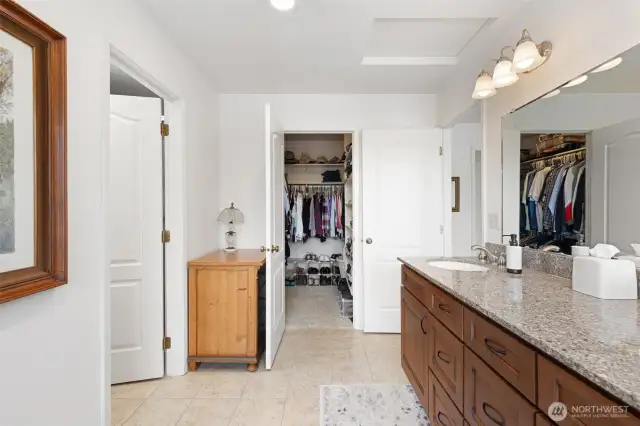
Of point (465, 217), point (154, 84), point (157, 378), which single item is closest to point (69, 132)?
point (154, 84)

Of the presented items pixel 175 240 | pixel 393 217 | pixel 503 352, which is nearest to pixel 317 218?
pixel 393 217

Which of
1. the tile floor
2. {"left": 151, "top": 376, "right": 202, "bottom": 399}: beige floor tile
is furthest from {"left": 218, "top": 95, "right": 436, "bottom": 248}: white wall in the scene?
{"left": 151, "top": 376, "right": 202, "bottom": 399}: beige floor tile

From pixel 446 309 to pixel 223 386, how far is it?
164 cm

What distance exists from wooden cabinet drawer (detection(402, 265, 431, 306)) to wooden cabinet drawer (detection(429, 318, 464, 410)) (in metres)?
0.14

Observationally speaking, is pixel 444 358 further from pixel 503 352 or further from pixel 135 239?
pixel 135 239

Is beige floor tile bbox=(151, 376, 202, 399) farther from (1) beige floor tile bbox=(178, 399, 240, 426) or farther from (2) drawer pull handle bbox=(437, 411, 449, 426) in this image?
(2) drawer pull handle bbox=(437, 411, 449, 426)

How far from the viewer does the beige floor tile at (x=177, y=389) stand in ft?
6.84

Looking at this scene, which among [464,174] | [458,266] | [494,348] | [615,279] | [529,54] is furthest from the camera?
[464,174]

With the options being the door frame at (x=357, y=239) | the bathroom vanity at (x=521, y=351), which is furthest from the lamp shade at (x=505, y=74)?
the door frame at (x=357, y=239)

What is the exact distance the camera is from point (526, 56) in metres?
1.60

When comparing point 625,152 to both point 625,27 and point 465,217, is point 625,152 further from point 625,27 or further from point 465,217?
point 465,217

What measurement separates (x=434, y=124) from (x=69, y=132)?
301 centimetres

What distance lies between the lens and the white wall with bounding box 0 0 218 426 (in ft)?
3.55

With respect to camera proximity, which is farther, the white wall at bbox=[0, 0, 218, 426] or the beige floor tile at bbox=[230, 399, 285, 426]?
the beige floor tile at bbox=[230, 399, 285, 426]
